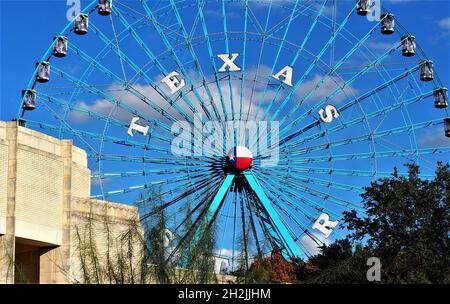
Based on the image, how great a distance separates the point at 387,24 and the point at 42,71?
16.6 metres

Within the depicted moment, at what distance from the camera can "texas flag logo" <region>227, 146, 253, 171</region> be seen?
52875 mm

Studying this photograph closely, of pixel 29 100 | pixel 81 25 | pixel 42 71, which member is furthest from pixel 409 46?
pixel 29 100

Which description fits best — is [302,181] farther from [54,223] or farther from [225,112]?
[54,223]

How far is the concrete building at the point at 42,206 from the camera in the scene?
4709 centimetres

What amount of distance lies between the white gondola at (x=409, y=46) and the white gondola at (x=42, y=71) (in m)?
17.1

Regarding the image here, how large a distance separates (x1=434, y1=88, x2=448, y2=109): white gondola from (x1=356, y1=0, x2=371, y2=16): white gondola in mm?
5338

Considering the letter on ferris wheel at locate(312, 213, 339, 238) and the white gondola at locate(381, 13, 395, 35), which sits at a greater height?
the white gondola at locate(381, 13, 395, 35)

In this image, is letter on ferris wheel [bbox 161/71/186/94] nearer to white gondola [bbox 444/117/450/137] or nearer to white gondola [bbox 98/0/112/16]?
white gondola [bbox 98/0/112/16]

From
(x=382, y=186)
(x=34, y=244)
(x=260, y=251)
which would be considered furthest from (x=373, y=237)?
(x=34, y=244)

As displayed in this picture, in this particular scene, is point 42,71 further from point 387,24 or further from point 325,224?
point 387,24

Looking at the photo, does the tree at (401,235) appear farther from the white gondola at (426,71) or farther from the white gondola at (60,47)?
the white gondola at (60,47)

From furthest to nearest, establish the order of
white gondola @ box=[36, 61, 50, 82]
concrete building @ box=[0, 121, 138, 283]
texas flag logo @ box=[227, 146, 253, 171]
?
white gondola @ box=[36, 61, 50, 82] < texas flag logo @ box=[227, 146, 253, 171] < concrete building @ box=[0, 121, 138, 283]

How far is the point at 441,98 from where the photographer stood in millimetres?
55719

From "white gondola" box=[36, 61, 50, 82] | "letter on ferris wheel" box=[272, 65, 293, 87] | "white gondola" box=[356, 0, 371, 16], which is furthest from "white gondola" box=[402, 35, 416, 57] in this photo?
"white gondola" box=[36, 61, 50, 82]
